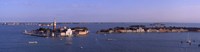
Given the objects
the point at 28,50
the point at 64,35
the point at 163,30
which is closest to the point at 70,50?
the point at 28,50

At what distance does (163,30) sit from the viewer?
45.6m

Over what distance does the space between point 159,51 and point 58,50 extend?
4.61 metres

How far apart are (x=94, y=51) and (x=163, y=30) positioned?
29.5 m

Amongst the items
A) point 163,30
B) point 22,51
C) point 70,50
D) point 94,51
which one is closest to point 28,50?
point 22,51

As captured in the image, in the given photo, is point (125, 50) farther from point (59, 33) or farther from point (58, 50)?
point (59, 33)

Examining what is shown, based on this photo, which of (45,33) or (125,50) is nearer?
(125,50)

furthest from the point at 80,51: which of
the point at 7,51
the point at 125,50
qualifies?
the point at 7,51

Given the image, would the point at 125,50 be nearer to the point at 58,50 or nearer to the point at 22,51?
the point at 58,50

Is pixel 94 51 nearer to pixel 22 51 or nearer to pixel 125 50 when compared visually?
pixel 125 50

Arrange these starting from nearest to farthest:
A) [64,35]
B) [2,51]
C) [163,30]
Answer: [2,51] → [64,35] → [163,30]

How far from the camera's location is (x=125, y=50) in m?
17.8

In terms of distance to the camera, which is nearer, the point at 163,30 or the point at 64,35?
the point at 64,35

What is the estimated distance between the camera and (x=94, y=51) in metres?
17.2

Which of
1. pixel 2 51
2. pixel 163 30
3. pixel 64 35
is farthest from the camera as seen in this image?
pixel 163 30
